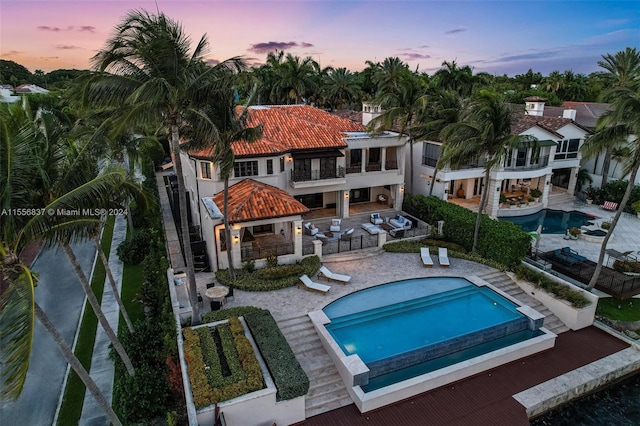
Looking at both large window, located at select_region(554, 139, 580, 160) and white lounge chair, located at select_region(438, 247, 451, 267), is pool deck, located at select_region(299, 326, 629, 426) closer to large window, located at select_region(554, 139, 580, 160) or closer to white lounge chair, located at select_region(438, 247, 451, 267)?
white lounge chair, located at select_region(438, 247, 451, 267)

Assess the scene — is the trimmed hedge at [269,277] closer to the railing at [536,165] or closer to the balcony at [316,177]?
the balcony at [316,177]

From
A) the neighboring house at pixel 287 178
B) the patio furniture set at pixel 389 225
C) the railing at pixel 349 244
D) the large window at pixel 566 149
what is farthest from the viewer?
the large window at pixel 566 149

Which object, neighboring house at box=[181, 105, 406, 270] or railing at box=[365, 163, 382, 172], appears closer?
neighboring house at box=[181, 105, 406, 270]

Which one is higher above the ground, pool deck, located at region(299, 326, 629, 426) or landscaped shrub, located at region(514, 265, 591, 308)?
landscaped shrub, located at region(514, 265, 591, 308)

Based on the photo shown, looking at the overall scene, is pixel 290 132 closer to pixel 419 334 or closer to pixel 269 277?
pixel 269 277

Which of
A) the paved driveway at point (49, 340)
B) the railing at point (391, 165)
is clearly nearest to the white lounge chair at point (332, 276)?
the paved driveway at point (49, 340)

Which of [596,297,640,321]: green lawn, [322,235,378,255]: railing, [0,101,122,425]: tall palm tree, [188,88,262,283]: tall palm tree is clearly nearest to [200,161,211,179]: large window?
[188,88,262,283]: tall palm tree

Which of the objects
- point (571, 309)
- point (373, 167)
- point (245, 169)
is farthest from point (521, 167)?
point (245, 169)
